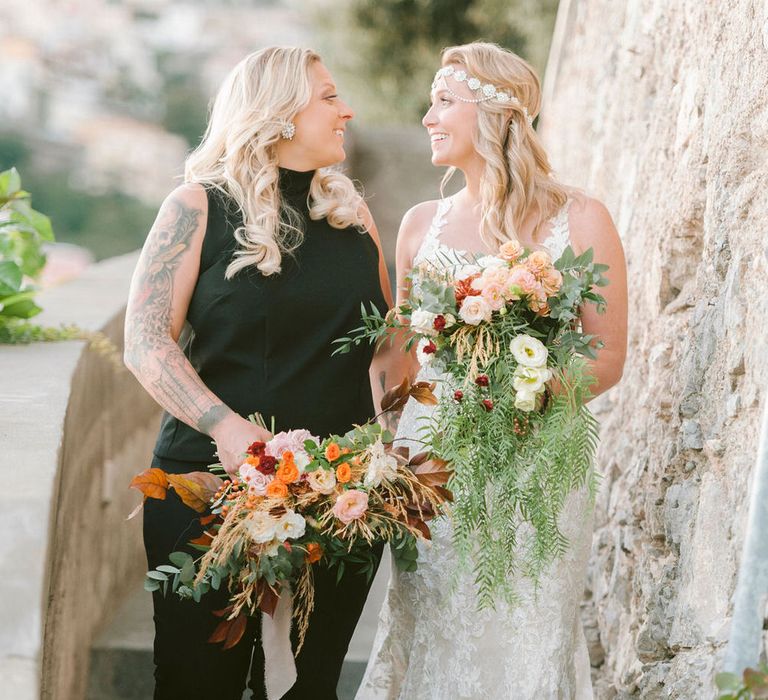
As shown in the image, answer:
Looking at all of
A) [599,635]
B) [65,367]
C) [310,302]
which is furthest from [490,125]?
[599,635]

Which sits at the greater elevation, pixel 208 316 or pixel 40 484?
pixel 208 316

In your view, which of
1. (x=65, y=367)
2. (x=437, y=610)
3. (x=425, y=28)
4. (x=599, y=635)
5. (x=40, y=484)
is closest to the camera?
(x=40, y=484)

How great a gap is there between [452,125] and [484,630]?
5.06 feet

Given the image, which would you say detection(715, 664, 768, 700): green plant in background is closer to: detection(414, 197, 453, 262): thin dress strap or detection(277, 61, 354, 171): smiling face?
detection(414, 197, 453, 262): thin dress strap

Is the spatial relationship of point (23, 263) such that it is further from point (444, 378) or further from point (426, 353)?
point (426, 353)

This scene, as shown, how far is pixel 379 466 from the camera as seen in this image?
8.63 feet

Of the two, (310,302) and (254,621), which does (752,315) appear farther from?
(254,621)

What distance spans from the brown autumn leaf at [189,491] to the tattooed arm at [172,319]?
12cm

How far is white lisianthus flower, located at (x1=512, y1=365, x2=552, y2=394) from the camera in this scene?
2.54 meters

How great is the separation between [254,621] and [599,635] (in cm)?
155

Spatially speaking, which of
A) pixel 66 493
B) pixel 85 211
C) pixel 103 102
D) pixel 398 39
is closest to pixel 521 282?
pixel 66 493

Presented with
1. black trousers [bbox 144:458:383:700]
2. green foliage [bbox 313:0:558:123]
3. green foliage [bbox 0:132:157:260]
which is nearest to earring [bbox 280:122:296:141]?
black trousers [bbox 144:458:383:700]

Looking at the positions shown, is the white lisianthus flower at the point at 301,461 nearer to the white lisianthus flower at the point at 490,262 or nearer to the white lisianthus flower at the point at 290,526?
the white lisianthus flower at the point at 290,526

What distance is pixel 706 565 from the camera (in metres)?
2.74
